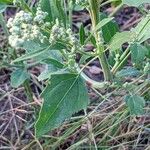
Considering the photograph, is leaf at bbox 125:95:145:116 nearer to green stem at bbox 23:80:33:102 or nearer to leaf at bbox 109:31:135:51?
leaf at bbox 109:31:135:51

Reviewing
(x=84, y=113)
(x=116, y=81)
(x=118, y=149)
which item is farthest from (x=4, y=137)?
(x=116, y=81)

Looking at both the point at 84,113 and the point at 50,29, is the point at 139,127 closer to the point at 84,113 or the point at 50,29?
the point at 84,113

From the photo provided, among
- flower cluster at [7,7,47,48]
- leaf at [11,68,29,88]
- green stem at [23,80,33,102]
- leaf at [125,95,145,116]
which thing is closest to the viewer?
flower cluster at [7,7,47,48]

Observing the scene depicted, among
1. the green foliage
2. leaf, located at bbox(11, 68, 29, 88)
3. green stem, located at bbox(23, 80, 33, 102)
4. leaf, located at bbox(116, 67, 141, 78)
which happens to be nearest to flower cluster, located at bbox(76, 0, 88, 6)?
the green foliage

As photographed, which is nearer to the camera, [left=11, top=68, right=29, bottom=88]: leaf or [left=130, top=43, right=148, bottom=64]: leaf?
[left=130, top=43, right=148, bottom=64]: leaf

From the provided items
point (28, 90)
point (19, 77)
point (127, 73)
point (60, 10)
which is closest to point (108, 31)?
point (127, 73)

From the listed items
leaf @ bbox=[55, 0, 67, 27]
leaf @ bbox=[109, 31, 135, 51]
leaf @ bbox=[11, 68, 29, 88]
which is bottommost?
leaf @ bbox=[11, 68, 29, 88]
